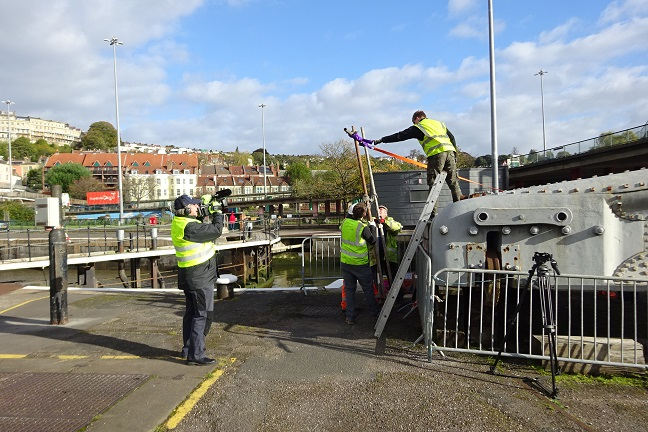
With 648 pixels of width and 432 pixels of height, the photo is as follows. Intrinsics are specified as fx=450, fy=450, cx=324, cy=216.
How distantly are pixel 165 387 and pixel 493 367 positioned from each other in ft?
9.73

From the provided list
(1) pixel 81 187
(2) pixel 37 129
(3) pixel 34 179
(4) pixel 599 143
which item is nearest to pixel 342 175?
(4) pixel 599 143

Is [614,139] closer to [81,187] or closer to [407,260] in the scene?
[407,260]

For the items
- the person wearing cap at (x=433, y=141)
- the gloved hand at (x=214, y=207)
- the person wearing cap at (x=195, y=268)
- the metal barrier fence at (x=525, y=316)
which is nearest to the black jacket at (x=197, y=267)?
the person wearing cap at (x=195, y=268)

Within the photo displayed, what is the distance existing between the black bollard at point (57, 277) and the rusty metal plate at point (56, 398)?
206 centimetres

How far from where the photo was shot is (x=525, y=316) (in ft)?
16.2

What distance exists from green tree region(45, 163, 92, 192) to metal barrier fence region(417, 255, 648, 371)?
86.4 m

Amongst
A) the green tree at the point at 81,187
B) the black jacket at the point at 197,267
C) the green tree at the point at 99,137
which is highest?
the green tree at the point at 99,137

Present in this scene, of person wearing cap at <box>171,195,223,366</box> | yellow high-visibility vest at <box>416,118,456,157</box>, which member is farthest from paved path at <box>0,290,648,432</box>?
yellow high-visibility vest at <box>416,118,456,157</box>

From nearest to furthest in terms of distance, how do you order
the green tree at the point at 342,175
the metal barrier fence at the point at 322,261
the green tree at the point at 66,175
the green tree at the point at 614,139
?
the metal barrier fence at the point at 322,261 → the green tree at the point at 614,139 → the green tree at the point at 342,175 → the green tree at the point at 66,175

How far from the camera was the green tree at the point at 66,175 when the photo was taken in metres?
78.8

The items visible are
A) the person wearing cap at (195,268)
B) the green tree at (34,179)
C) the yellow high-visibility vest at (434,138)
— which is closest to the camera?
the person wearing cap at (195,268)

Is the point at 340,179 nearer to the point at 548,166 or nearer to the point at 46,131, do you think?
the point at 548,166

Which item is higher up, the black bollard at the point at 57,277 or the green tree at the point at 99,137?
the green tree at the point at 99,137

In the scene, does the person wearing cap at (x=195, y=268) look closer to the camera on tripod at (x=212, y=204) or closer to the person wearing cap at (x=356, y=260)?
the camera on tripod at (x=212, y=204)
